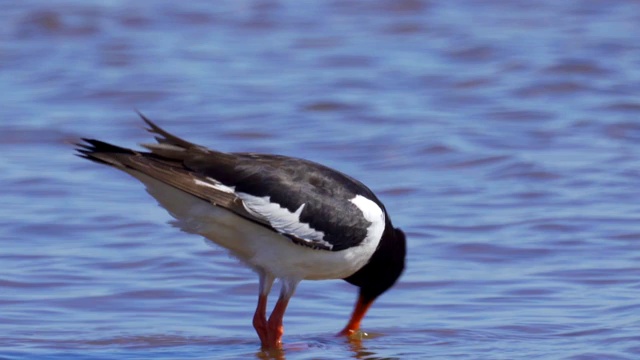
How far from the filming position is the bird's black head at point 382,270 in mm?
7469

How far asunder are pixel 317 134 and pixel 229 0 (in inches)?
238

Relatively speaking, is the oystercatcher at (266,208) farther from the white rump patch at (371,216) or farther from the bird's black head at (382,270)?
the bird's black head at (382,270)

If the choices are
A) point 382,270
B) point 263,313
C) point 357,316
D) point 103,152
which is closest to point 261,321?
point 263,313

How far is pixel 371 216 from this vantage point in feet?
23.2

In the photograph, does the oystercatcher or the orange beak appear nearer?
the oystercatcher

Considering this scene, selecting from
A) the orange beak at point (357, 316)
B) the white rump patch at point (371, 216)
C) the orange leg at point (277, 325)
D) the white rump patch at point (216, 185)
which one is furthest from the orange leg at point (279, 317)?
the white rump patch at point (216, 185)

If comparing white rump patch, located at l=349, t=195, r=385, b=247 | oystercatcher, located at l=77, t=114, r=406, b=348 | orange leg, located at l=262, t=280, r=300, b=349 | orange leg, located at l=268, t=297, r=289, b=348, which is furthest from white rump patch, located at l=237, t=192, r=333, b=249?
orange leg, located at l=268, t=297, r=289, b=348

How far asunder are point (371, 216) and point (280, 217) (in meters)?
0.54

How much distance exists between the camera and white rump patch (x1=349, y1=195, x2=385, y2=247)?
704cm

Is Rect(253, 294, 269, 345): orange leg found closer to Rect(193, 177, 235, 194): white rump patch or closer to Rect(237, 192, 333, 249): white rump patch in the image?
Rect(237, 192, 333, 249): white rump patch

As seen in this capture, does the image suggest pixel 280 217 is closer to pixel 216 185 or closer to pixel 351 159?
pixel 216 185

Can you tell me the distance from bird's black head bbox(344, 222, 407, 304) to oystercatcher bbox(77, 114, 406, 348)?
0.50 feet

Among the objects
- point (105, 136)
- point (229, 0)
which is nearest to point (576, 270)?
point (105, 136)

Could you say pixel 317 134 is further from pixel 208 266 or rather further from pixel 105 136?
pixel 208 266
